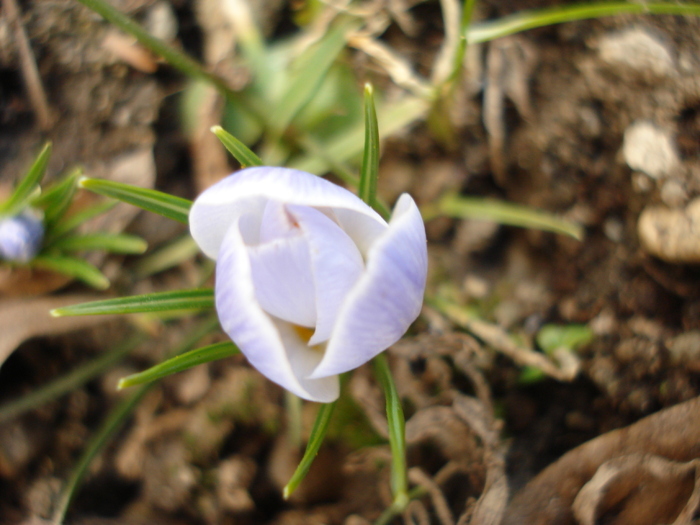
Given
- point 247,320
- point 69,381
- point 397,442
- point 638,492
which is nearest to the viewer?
point 247,320

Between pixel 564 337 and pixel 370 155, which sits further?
pixel 564 337

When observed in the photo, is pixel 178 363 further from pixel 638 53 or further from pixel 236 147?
pixel 638 53

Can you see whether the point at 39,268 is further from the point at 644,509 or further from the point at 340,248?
the point at 644,509

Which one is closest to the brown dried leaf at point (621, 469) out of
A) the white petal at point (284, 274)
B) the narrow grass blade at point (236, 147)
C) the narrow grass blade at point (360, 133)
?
the white petal at point (284, 274)

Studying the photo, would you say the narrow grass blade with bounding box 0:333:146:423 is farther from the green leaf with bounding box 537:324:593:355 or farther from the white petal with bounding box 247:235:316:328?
the green leaf with bounding box 537:324:593:355

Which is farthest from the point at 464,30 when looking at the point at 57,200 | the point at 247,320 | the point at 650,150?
the point at 57,200

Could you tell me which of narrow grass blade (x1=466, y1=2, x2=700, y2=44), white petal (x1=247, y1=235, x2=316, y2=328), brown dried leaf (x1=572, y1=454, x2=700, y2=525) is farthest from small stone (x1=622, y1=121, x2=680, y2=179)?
white petal (x1=247, y1=235, x2=316, y2=328)

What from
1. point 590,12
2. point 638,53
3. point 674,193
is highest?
point 590,12
